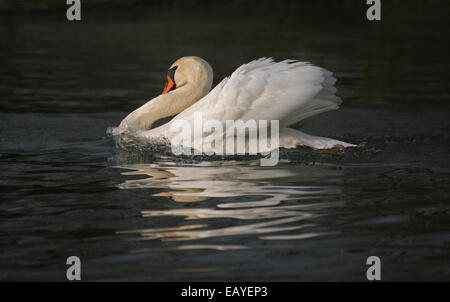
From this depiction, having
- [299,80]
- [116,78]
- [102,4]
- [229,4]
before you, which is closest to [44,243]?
[299,80]

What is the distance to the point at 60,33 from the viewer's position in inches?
862

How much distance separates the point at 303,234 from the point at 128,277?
4.33ft

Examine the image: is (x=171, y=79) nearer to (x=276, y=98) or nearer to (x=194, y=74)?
(x=194, y=74)

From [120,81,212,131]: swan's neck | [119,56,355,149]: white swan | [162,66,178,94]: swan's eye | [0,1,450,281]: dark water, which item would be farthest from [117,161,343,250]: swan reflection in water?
[162,66,178,94]: swan's eye

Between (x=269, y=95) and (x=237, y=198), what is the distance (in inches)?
61.4

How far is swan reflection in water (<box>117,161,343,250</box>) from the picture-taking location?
5598 mm

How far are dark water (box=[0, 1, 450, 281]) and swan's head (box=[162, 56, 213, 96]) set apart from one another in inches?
41.8

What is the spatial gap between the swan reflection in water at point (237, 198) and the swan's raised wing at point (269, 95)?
1.61ft

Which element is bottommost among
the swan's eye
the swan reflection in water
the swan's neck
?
the swan reflection in water

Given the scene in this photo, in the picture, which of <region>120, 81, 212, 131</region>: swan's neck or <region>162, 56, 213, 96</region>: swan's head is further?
<region>120, 81, 212, 131</region>: swan's neck

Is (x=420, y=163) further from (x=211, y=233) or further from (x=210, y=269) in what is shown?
(x=210, y=269)

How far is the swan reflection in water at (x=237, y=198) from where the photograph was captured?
5598 millimetres

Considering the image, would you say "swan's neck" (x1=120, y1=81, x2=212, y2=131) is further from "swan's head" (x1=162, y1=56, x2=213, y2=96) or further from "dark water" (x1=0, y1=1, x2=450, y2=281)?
"dark water" (x1=0, y1=1, x2=450, y2=281)

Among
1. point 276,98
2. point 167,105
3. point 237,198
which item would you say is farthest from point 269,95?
point 167,105
